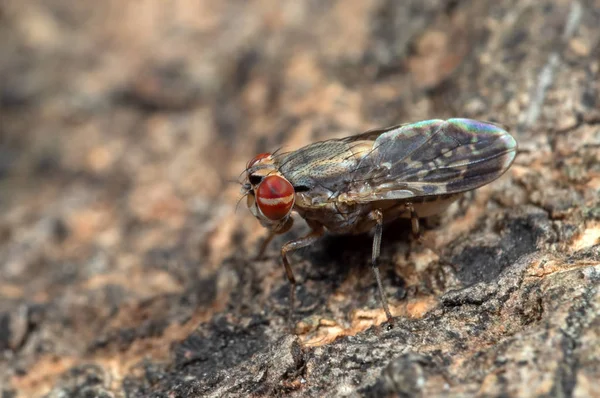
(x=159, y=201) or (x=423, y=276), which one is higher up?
(x=159, y=201)

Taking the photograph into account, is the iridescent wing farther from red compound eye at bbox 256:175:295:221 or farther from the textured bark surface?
the textured bark surface

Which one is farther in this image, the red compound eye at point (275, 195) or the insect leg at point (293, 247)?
the insect leg at point (293, 247)

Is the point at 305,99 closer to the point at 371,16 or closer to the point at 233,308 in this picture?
the point at 371,16

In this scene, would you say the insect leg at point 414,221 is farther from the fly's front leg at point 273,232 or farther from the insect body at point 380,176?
the fly's front leg at point 273,232

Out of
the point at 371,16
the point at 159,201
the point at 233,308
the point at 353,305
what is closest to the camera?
the point at 353,305

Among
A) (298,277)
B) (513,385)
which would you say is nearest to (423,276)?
(298,277)

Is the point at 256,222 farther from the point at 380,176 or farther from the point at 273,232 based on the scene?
the point at 380,176

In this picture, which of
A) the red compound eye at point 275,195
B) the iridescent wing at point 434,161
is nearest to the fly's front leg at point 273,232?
the red compound eye at point 275,195
